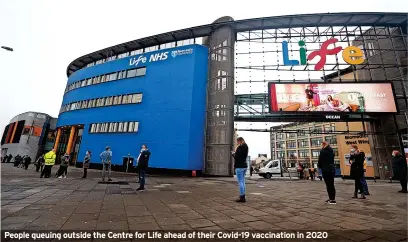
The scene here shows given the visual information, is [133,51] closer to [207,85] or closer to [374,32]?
[207,85]

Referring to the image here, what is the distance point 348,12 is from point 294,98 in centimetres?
998

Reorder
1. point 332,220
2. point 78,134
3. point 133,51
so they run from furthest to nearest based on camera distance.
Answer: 1. point 78,134
2. point 133,51
3. point 332,220

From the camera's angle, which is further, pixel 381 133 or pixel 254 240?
pixel 381 133

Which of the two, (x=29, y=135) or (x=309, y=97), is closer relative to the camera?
(x=309, y=97)

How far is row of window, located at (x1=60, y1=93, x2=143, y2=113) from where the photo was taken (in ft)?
71.8

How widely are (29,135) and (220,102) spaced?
140 ft

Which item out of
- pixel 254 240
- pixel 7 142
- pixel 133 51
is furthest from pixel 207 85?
pixel 7 142

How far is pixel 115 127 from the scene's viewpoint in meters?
22.1

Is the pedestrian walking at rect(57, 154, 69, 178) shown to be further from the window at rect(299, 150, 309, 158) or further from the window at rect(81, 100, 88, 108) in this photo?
the window at rect(299, 150, 309, 158)

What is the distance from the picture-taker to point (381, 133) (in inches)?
685

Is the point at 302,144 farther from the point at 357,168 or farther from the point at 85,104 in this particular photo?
the point at 357,168

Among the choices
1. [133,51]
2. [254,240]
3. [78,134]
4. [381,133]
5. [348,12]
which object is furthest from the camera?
[78,134]
